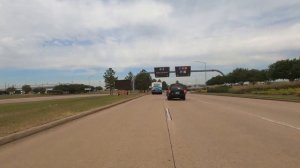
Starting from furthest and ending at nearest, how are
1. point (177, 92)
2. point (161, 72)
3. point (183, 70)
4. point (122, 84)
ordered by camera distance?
point (161, 72)
point (183, 70)
point (122, 84)
point (177, 92)

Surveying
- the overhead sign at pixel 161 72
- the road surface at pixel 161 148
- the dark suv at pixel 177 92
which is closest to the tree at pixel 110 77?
Answer: the overhead sign at pixel 161 72

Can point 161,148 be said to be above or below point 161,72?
below

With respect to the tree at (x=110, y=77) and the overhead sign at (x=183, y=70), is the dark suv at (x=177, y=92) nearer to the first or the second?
the overhead sign at (x=183, y=70)

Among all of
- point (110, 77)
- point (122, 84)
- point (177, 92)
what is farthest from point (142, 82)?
point (177, 92)

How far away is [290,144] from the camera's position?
11.2 m

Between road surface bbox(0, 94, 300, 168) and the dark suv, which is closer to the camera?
road surface bbox(0, 94, 300, 168)

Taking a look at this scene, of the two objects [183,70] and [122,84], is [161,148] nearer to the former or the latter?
[122,84]

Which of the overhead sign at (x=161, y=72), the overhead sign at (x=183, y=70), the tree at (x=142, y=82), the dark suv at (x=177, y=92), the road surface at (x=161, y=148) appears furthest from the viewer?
the tree at (x=142, y=82)

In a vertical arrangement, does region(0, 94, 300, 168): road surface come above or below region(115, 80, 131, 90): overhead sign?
below

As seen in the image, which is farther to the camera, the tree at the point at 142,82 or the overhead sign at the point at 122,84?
the tree at the point at 142,82

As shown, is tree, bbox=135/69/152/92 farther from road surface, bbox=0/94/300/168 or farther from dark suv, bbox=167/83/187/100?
road surface, bbox=0/94/300/168

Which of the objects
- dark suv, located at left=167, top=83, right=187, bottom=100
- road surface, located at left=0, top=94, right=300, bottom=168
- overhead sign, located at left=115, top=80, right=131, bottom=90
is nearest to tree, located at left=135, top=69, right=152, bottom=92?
overhead sign, located at left=115, top=80, right=131, bottom=90

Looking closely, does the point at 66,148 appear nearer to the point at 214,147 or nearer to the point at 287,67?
the point at 214,147

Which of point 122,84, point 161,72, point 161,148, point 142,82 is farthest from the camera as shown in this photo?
point 142,82
